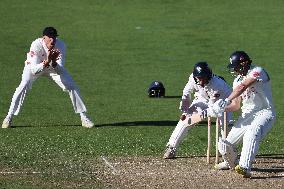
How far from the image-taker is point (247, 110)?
1822 centimetres

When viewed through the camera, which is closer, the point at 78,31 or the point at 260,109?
the point at 260,109

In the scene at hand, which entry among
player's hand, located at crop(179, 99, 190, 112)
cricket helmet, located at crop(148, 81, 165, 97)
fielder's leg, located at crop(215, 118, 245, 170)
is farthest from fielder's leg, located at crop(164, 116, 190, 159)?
cricket helmet, located at crop(148, 81, 165, 97)

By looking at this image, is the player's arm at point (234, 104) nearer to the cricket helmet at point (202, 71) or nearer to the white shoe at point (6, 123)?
the cricket helmet at point (202, 71)

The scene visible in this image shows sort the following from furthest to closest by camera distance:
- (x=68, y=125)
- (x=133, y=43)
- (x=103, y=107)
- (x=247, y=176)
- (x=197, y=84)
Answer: (x=133, y=43) → (x=103, y=107) → (x=68, y=125) → (x=197, y=84) → (x=247, y=176)

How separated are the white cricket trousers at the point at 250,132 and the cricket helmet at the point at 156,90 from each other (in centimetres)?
895

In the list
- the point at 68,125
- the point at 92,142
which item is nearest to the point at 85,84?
the point at 68,125

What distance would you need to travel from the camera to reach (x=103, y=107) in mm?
26047

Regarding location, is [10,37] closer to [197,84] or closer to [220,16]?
[220,16]

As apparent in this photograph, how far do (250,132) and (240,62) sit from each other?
4.21ft

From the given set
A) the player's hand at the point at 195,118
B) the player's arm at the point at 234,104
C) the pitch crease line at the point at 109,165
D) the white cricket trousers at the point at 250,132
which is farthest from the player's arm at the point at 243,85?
the pitch crease line at the point at 109,165

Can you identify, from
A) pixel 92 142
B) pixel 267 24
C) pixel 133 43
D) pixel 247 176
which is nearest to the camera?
pixel 247 176

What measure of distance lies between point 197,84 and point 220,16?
20838 mm

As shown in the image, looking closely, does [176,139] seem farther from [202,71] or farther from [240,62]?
[240,62]

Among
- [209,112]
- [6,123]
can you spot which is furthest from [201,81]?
[6,123]
